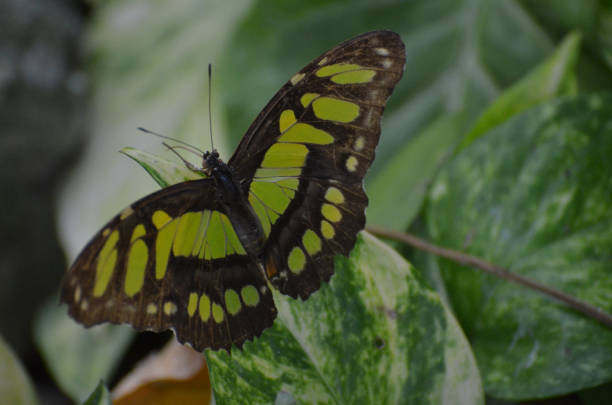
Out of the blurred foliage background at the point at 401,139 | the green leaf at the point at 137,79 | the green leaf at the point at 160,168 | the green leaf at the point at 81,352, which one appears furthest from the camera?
the green leaf at the point at 137,79

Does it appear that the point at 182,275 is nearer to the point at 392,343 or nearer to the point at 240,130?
the point at 392,343

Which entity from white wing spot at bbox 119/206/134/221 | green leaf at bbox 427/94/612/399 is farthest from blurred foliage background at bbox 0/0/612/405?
white wing spot at bbox 119/206/134/221

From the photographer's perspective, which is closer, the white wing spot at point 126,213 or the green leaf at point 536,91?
the white wing spot at point 126,213

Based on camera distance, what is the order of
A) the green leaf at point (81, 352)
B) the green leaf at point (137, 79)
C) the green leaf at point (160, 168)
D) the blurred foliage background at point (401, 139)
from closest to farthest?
the green leaf at point (160, 168), the blurred foliage background at point (401, 139), the green leaf at point (81, 352), the green leaf at point (137, 79)

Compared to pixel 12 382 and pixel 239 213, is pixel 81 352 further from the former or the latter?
pixel 239 213

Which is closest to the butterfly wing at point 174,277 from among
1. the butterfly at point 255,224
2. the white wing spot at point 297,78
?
the butterfly at point 255,224

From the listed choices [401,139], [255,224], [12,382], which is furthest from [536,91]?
[12,382]

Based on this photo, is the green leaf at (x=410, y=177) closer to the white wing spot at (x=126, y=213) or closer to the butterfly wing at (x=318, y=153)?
the butterfly wing at (x=318, y=153)
